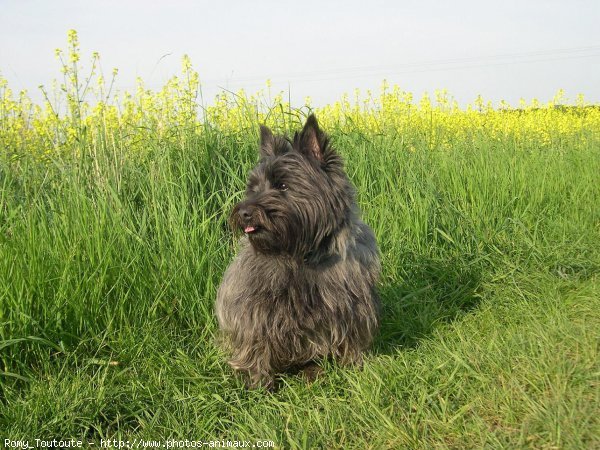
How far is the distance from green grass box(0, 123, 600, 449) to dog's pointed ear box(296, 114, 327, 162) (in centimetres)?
127

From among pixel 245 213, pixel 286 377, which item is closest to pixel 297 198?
pixel 245 213

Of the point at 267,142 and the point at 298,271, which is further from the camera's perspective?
the point at 267,142

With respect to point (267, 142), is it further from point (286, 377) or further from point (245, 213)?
point (286, 377)

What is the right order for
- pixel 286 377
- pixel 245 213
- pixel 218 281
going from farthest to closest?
pixel 218 281, pixel 286 377, pixel 245 213

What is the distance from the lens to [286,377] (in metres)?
3.63

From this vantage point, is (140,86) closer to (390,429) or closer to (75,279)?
(75,279)

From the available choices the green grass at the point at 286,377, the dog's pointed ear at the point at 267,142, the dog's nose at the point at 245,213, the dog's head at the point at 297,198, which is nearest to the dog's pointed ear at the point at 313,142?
the dog's head at the point at 297,198

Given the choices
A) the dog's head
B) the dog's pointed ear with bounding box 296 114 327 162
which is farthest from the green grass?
the dog's pointed ear with bounding box 296 114 327 162

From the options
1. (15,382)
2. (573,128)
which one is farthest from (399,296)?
(573,128)

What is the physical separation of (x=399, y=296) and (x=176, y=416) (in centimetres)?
207

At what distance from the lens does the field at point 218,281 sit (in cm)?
298

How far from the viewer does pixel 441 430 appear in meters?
2.79

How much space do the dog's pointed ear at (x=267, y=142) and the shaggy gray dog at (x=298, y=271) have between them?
0.06ft

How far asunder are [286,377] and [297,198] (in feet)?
3.68
